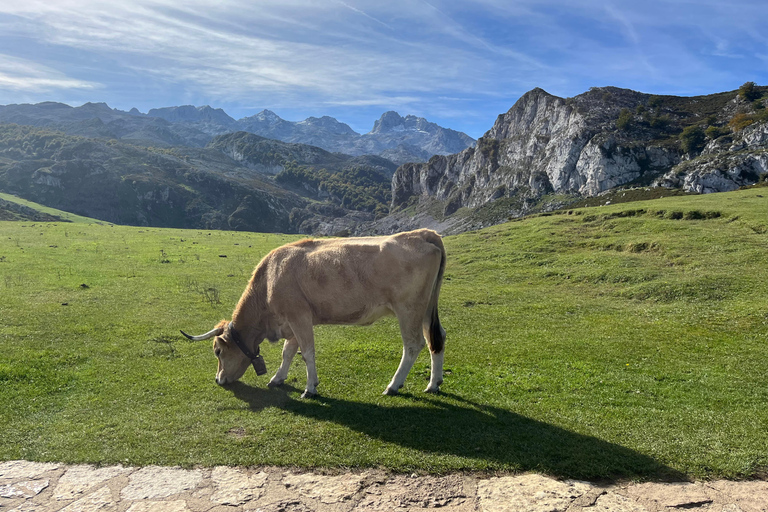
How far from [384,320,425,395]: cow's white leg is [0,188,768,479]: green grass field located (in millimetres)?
490

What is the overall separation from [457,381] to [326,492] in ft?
19.5

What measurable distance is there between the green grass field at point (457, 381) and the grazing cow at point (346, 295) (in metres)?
1.12

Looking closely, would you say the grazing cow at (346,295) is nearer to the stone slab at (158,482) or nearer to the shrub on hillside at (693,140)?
the stone slab at (158,482)

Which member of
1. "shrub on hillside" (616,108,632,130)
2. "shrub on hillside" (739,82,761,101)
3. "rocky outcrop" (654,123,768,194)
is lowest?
"rocky outcrop" (654,123,768,194)

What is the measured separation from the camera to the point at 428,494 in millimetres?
6930

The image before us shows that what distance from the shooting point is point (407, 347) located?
10875mm

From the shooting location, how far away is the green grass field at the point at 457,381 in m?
8.08

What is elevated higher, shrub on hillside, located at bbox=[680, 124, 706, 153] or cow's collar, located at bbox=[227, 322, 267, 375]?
shrub on hillside, located at bbox=[680, 124, 706, 153]

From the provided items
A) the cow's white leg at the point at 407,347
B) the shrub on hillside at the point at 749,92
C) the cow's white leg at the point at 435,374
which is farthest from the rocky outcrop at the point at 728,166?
the cow's white leg at the point at 407,347

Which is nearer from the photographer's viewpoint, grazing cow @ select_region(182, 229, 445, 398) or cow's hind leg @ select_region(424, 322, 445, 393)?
grazing cow @ select_region(182, 229, 445, 398)

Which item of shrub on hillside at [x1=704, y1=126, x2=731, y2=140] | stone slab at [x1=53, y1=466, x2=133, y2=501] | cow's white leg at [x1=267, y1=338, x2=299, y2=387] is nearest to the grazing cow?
cow's white leg at [x1=267, y1=338, x2=299, y2=387]

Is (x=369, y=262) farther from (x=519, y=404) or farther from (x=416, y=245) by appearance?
(x=519, y=404)

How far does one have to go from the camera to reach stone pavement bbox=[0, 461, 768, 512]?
6535mm

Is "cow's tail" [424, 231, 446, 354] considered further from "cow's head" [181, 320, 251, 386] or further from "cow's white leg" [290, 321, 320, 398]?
"cow's head" [181, 320, 251, 386]
